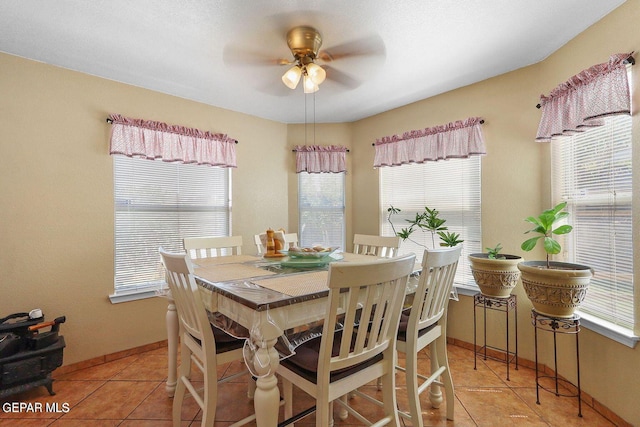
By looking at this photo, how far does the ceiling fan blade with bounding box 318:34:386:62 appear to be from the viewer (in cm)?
190

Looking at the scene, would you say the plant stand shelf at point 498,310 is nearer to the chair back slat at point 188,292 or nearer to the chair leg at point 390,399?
the chair leg at point 390,399

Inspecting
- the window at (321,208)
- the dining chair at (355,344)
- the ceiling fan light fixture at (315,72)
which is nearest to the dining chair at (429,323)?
the dining chair at (355,344)

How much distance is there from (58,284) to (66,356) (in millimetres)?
559

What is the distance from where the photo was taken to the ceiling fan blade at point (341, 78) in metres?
2.29

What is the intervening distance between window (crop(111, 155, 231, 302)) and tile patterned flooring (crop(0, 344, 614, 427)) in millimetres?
662

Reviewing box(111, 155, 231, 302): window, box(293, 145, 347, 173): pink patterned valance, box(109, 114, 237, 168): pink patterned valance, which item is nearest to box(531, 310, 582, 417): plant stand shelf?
box(293, 145, 347, 173): pink patterned valance

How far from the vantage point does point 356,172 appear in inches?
139

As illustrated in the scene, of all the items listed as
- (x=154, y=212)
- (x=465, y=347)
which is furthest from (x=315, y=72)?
(x=465, y=347)

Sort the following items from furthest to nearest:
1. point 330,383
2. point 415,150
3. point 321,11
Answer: point 415,150
point 321,11
point 330,383

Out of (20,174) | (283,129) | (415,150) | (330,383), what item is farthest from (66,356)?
(415,150)

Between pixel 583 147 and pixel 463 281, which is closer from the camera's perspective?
pixel 583 147

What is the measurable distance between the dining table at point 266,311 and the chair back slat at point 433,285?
0.55 ft

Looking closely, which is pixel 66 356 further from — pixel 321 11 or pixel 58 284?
pixel 321 11

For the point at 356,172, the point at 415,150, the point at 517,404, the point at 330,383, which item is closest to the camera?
the point at 330,383
